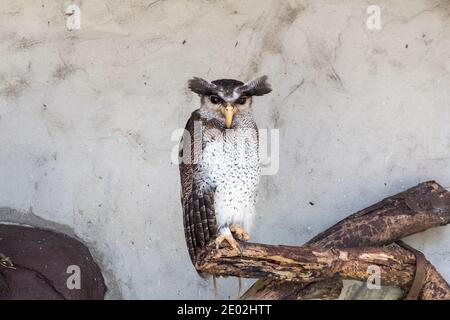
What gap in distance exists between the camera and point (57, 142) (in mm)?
5711

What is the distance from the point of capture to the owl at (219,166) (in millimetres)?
4641

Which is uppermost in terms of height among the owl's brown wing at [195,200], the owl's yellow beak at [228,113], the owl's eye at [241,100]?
the owl's eye at [241,100]

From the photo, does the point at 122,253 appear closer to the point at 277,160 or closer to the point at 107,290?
the point at 107,290

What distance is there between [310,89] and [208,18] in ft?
2.59

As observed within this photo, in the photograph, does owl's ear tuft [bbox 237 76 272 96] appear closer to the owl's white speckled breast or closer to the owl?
the owl

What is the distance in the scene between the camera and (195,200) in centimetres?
467

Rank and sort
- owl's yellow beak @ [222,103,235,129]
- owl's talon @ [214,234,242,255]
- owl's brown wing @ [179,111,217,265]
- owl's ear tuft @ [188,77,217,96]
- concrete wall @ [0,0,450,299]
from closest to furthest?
owl's talon @ [214,234,242,255], owl's brown wing @ [179,111,217,265], owl's yellow beak @ [222,103,235,129], owl's ear tuft @ [188,77,217,96], concrete wall @ [0,0,450,299]

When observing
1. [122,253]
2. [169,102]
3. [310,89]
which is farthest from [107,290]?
[310,89]

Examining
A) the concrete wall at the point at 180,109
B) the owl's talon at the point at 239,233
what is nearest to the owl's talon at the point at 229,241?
the owl's talon at the point at 239,233

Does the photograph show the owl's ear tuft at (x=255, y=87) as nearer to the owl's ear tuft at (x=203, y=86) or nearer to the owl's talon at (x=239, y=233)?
the owl's ear tuft at (x=203, y=86)

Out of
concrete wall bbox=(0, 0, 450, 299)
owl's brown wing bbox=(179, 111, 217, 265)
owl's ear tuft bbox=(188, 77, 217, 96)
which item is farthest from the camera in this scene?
concrete wall bbox=(0, 0, 450, 299)

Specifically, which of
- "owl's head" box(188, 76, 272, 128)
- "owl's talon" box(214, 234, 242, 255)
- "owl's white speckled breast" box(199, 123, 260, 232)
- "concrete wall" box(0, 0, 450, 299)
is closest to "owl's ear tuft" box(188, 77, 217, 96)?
"owl's head" box(188, 76, 272, 128)

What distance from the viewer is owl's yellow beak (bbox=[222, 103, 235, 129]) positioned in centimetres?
472
